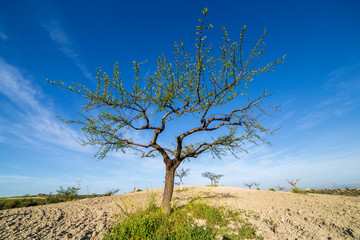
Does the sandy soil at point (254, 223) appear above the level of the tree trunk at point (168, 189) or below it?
below

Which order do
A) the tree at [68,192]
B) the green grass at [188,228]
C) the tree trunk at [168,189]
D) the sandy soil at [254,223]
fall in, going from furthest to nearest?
1. the tree at [68,192]
2. the tree trunk at [168,189]
3. the sandy soil at [254,223]
4. the green grass at [188,228]

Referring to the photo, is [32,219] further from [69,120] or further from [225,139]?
[225,139]

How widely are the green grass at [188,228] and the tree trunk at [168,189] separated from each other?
0.54m

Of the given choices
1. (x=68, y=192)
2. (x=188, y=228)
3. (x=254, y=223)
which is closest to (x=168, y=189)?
(x=188, y=228)

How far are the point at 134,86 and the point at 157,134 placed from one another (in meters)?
2.66

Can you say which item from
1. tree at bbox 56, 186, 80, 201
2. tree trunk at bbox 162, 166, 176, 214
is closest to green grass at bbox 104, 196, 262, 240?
tree trunk at bbox 162, 166, 176, 214

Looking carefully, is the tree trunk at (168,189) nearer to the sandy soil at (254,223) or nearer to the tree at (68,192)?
the sandy soil at (254,223)

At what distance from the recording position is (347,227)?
5.61 m

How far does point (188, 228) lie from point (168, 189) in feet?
9.87

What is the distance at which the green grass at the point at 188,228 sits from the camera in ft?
15.5

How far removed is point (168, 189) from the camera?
7.71m

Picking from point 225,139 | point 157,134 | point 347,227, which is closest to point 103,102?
point 157,134

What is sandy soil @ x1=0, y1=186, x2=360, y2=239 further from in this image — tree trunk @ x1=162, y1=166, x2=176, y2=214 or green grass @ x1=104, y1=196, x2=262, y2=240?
tree trunk @ x1=162, y1=166, x2=176, y2=214

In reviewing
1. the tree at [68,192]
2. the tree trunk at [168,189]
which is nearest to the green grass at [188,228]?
the tree trunk at [168,189]
